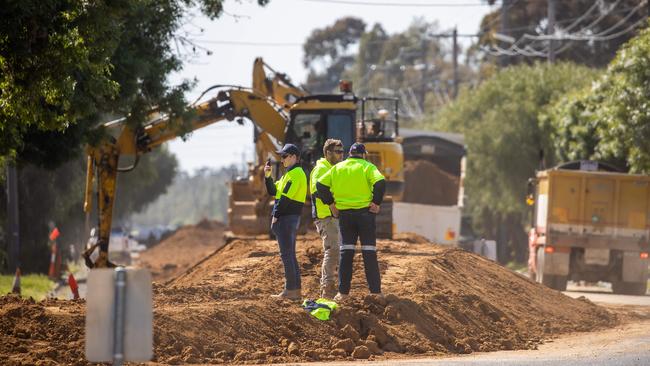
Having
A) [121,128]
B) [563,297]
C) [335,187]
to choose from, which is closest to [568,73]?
[121,128]

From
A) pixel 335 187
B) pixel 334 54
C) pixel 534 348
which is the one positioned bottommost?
pixel 534 348

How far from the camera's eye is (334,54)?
108188 millimetres

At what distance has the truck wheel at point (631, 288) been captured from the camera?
3020 centimetres

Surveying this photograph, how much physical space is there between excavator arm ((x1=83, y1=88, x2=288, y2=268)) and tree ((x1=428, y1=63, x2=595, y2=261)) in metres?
21.1

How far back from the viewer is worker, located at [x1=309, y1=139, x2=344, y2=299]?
1695cm

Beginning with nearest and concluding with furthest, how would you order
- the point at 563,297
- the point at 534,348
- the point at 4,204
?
the point at 534,348
the point at 563,297
the point at 4,204

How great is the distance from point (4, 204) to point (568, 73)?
24250mm

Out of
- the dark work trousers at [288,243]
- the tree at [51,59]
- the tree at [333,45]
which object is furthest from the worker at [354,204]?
the tree at [333,45]

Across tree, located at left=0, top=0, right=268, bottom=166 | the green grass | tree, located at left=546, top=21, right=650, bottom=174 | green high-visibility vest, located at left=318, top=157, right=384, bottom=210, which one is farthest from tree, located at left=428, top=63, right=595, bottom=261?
green high-visibility vest, located at left=318, top=157, right=384, bottom=210

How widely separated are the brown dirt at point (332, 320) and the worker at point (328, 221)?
0.42m

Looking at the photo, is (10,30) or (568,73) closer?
(10,30)

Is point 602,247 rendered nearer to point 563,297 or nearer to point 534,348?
point 563,297

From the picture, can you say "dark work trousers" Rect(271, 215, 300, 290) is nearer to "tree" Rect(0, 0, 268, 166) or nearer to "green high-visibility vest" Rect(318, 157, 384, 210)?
"green high-visibility vest" Rect(318, 157, 384, 210)

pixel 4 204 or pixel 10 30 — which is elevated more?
pixel 10 30
